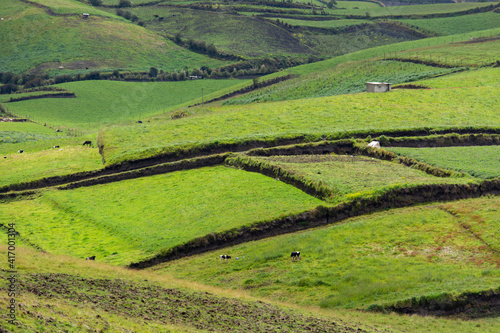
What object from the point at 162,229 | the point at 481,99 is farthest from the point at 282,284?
the point at 481,99

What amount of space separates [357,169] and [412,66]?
84.5 meters

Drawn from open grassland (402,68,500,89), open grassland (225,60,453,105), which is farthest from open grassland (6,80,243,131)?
open grassland (402,68,500,89)

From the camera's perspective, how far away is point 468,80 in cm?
10181

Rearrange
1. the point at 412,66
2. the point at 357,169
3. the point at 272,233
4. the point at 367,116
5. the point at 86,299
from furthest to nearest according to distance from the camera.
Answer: the point at 412,66, the point at 367,116, the point at 357,169, the point at 272,233, the point at 86,299

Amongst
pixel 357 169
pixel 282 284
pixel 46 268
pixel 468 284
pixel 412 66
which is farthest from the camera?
pixel 412 66

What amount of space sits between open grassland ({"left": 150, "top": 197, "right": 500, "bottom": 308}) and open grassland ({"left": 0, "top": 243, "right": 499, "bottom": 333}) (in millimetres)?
1860

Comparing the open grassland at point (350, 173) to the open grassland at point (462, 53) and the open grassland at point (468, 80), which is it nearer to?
the open grassland at point (468, 80)

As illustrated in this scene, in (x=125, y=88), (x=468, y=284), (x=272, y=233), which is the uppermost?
(x=468, y=284)

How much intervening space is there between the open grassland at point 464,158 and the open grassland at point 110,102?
7888 centimetres

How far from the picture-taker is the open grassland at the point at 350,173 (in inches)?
1838

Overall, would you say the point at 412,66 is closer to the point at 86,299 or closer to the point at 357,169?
the point at 357,169

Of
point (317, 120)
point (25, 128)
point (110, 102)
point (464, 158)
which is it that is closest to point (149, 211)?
point (464, 158)

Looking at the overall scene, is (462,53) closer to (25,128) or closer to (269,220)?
(25,128)

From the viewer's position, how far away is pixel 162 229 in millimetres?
45062
